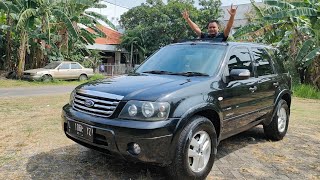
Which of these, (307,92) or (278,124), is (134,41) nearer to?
(307,92)

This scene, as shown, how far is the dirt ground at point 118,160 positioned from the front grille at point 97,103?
0.87 meters

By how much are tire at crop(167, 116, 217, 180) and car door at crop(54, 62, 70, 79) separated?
61.8 ft

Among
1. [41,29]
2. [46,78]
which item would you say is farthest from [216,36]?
[41,29]

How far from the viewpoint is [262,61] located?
5.57 m

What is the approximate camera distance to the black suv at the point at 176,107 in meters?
3.45

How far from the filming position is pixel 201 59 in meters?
4.64

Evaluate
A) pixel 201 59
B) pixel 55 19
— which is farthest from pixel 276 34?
pixel 201 59

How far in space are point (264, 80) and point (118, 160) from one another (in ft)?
8.83

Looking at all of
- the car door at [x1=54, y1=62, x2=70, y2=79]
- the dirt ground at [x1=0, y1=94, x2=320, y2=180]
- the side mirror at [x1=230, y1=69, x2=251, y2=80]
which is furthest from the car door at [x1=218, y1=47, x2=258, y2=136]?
the car door at [x1=54, y1=62, x2=70, y2=79]

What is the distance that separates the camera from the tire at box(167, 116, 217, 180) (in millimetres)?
3562

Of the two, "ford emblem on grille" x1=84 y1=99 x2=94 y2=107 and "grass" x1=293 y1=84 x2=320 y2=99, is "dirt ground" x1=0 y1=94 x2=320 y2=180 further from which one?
"grass" x1=293 y1=84 x2=320 y2=99

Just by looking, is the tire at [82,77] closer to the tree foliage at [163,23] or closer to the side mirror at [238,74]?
the tree foliage at [163,23]

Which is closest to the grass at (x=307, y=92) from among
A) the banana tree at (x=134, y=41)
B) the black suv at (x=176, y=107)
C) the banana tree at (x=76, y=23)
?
the black suv at (x=176, y=107)

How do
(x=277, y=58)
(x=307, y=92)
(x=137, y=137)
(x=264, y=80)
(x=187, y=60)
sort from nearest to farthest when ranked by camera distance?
1. (x=137, y=137)
2. (x=187, y=60)
3. (x=264, y=80)
4. (x=277, y=58)
5. (x=307, y=92)
